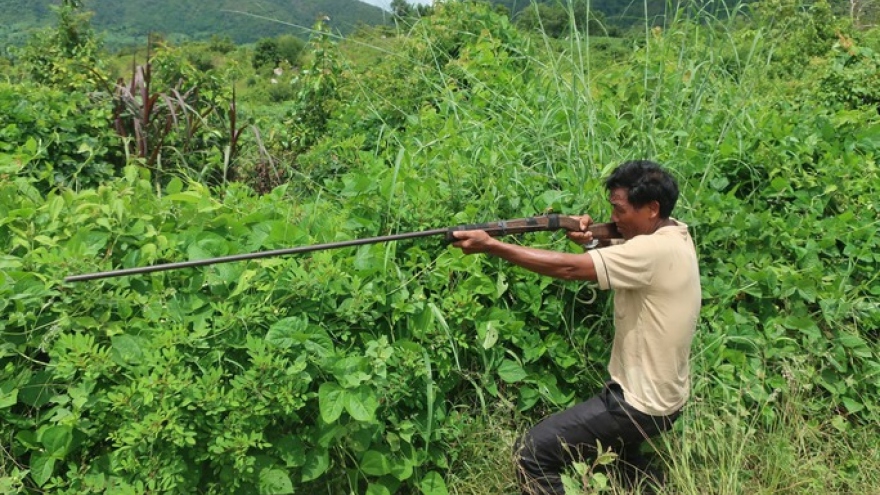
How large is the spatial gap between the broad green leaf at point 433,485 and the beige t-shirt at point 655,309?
74 cm

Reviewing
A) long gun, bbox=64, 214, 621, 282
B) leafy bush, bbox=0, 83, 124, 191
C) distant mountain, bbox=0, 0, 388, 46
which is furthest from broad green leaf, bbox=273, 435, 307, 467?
distant mountain, bbox=0, 0, 388, 46

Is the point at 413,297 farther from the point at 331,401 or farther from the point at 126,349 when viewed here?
the point at 126,349

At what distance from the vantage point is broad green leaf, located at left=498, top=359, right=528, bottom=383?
9.25 feet

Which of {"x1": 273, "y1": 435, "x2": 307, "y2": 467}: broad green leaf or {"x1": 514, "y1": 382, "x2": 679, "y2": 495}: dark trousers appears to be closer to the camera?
{"x1": 273, "y1": 435, "x2": 307, "y2": 467}: broad green leaf

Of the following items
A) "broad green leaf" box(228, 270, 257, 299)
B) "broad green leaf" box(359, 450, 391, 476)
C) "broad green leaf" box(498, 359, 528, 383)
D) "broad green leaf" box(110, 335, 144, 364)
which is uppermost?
"broad green leaf" box(228, 270, 257, 299)

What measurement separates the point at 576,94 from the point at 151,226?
75.7 inches

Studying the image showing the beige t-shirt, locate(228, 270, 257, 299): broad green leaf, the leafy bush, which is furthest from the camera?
the leafy bush

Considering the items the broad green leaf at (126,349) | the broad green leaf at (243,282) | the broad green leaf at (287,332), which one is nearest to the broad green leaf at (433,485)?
the broad green leaf at (287,332)

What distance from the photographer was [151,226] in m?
2.54

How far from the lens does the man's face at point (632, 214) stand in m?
2.67

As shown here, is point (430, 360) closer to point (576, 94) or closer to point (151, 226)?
point (151, 226)

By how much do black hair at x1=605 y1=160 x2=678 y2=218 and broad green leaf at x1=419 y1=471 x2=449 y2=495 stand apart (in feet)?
4.05

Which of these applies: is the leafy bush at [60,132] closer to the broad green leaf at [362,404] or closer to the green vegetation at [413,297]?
the green vegetation at [413,297]

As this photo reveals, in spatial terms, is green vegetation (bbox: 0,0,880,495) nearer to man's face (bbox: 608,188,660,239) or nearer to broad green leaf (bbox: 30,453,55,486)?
broad green leaf (bbox: 30,453,55,486)
